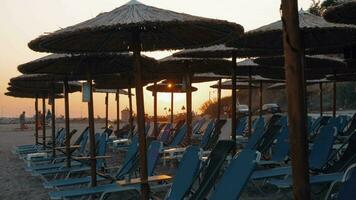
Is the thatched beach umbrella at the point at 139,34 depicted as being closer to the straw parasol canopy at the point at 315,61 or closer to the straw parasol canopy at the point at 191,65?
the straw parasol canopy at the point at 191,65

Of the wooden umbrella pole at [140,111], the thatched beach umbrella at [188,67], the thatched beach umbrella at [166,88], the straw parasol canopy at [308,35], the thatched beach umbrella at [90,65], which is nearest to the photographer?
the wooden umbrella pole at [140,111]

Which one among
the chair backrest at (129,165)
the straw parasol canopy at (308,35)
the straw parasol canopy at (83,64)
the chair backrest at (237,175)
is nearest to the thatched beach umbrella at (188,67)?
the straw parasol canopy at (83,64)

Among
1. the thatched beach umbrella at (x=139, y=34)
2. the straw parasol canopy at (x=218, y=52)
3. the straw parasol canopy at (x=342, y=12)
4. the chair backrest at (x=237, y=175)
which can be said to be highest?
the straw parasol canopy at (x=342, y=12)

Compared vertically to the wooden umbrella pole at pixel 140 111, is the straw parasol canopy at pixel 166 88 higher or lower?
higher

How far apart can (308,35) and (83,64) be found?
10.8 feet

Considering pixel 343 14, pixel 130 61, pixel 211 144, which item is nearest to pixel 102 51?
pixel 130 61

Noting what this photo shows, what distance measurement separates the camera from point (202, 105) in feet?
157

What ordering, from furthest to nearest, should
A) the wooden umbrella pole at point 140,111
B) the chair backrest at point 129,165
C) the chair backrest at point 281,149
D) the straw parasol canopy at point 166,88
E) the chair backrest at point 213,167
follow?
the straw parasol canopy at point 166,88, the chair backrest at point 281,149, the chair backrest at point 129,165, the wooden umbrella pole at point 140,111, the chair backrest at point 213,167

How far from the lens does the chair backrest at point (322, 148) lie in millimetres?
6402

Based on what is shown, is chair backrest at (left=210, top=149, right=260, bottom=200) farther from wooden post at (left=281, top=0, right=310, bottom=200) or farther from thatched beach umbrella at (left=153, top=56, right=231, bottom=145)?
thatched beach umbrella at (left=153, top=56, right=231, bottom=145)

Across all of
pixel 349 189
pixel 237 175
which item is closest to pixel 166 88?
pixel 237 175

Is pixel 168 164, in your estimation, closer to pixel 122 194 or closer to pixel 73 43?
pixel 122 194

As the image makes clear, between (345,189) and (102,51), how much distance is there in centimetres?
364

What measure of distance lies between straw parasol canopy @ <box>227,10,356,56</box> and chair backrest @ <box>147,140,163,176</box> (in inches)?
69.2
